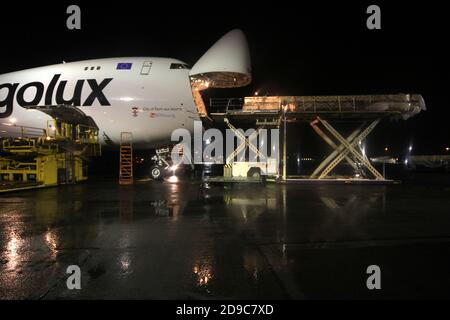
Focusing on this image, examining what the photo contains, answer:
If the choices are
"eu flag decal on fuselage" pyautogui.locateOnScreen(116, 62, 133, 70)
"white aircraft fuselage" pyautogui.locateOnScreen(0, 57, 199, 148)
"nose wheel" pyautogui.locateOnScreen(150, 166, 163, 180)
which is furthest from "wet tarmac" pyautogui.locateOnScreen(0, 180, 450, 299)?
"nose wheel" pyautogui.locateOnScreen(150, 166, 163, 180)

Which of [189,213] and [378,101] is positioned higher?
[378,101]

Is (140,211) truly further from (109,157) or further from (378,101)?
(109,157)

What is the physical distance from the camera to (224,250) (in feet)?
21.9

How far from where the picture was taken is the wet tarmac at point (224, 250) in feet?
15.6

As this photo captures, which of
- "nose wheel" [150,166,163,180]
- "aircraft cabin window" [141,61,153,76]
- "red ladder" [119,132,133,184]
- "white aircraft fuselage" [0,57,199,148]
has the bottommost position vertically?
"nose wheel" [150,166,163,180]

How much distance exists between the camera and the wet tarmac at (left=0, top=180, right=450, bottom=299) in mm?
4758

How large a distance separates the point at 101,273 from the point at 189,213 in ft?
18.0

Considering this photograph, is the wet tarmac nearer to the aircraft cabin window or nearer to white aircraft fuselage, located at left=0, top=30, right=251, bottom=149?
white aircraft fuselage, located at left=0, top=30, right=251, bottom=149

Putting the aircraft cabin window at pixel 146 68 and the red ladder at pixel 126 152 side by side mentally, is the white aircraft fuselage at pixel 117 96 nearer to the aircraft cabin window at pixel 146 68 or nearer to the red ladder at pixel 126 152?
the aircraft cabin window at pixel 146 68

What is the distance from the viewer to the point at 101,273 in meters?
5.39

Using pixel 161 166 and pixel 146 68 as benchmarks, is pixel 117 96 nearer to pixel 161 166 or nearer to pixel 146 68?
pixel 146 68

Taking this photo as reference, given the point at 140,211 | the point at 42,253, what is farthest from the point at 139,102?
the point at 42,253

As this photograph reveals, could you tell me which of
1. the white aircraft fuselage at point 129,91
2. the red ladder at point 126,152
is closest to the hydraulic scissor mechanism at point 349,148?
the white aircraft fuselage at point 129,91

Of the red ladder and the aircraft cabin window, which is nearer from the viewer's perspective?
the aircraft cabin window
